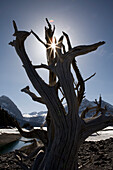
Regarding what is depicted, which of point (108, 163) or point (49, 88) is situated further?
point (108, 163)

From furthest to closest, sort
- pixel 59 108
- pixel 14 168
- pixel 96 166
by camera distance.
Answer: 1. pixel 14 168
2. pixel 96 166
3. pixel 59 108

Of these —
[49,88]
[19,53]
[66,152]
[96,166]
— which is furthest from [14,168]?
[19,53]

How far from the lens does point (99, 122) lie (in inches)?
81.6

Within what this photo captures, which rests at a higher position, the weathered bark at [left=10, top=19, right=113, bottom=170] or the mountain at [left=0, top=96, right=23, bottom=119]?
the mountain at [left=0, top=96, right=23, bottom=119]

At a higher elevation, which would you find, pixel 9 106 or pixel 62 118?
pixel 9 106

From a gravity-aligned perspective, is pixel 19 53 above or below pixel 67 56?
above

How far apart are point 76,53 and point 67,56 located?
17cm

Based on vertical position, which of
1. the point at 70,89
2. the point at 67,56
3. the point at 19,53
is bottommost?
the point at 70,89

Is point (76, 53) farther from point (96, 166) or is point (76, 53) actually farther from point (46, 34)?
point (96, 166)

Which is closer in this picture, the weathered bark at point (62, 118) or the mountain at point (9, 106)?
the weathered bark at point (62, 118)

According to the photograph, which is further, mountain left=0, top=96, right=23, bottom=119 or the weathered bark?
mountain left=0, top=96, right=23, bottom=119

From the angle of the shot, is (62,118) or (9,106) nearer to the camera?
(62,118)

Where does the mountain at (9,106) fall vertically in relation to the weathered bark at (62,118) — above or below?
above

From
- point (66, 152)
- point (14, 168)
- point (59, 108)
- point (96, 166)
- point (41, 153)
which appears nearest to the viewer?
point (66, 152)
